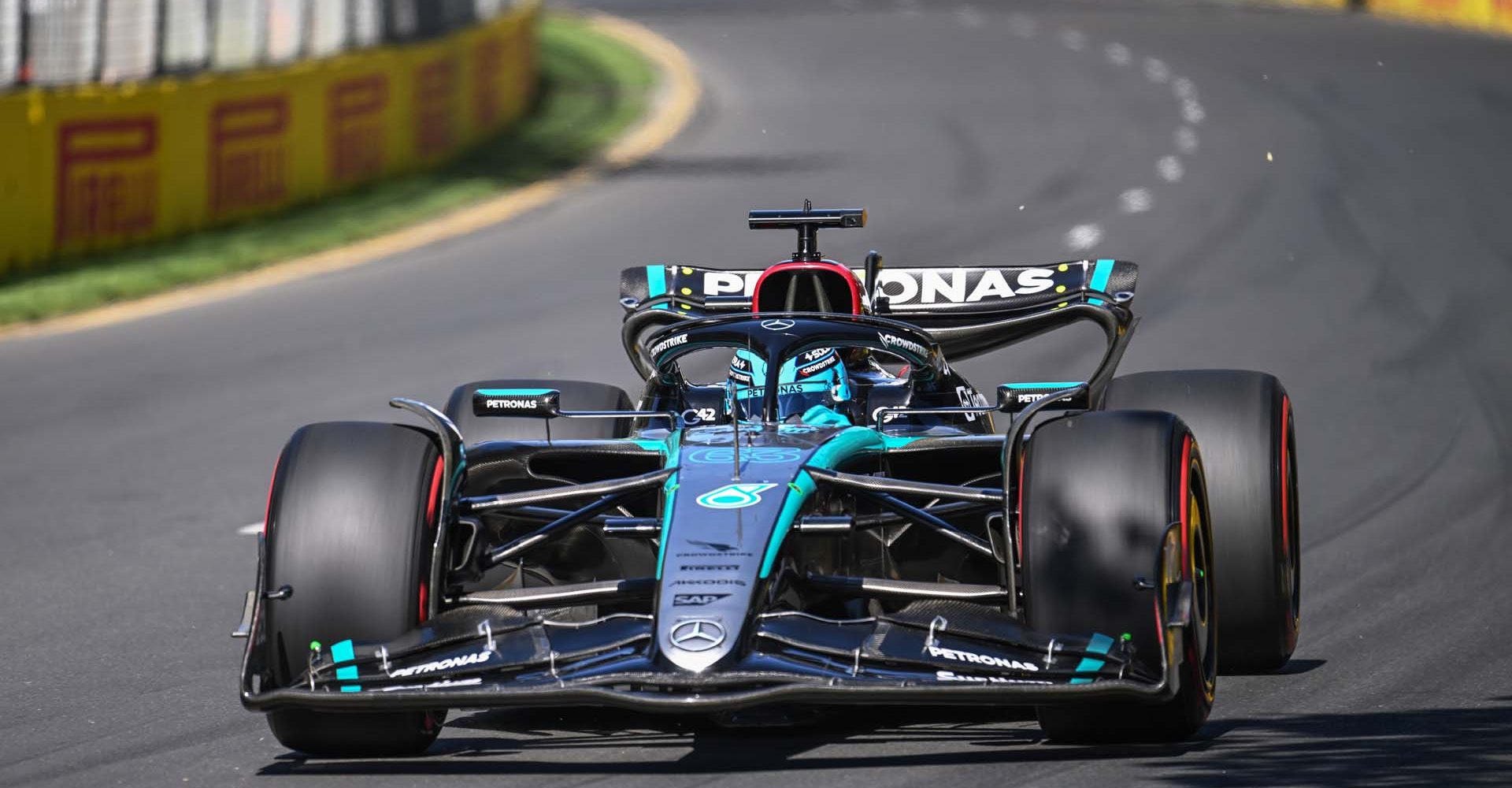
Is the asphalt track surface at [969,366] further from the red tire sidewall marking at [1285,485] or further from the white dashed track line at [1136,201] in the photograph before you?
the red tire sidewall marking at [1285,485]

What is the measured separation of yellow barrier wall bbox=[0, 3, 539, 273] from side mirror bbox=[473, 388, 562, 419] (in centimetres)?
1020

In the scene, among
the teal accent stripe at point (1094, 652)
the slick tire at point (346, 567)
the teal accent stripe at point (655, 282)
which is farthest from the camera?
the teal accent stripe at point (655, 282)

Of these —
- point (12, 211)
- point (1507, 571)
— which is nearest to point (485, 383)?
point (1507, 571)

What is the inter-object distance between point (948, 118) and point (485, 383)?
2076cm

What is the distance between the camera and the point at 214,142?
20391 millimetres

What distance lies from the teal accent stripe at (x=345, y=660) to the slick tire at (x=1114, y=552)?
6.92 feet

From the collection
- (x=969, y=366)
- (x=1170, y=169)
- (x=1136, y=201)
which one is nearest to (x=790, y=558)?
(x=969, y=366)

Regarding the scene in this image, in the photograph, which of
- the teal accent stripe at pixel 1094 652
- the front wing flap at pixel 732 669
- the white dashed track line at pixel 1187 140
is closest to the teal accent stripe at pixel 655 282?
the front wing flap at pixel 732 669

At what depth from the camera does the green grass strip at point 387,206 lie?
18.7 meters

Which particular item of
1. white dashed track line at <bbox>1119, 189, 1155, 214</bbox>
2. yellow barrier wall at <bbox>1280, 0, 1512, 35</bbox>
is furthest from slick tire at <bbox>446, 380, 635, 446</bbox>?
yellow barrier wall at <bbox>1280, 0, 1512, 35</bbox>

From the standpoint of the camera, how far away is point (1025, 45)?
127 ft

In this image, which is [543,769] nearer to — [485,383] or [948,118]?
[485,383]

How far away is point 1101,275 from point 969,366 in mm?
5427

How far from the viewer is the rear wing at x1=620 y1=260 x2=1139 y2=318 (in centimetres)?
1078
